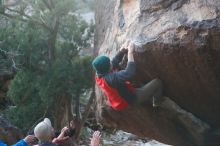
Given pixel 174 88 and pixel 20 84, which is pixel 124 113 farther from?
pixel 20 84

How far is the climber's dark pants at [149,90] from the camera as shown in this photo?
7.01 m

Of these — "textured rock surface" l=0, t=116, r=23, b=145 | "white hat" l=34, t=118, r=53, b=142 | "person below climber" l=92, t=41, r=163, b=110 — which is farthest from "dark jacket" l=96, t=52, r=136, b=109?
"textured rock surface" l=0, t=116, r=23, b=145

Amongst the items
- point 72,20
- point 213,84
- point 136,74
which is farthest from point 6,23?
point 213,84

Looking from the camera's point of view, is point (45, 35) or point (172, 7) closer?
point (172, 7)

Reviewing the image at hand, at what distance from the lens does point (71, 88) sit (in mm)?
11930

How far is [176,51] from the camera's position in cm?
650

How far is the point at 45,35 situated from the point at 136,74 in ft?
18.4

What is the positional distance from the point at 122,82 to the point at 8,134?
17.0 ft

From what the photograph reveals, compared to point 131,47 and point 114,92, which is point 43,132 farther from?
point 131,47

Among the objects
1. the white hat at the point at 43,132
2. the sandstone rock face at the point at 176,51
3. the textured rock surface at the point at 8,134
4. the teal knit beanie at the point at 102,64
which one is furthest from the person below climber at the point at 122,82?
the textured rock surface at the point at 8,134

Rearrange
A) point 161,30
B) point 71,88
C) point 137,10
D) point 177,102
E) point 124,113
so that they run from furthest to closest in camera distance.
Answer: point 71,88, point 124,113, point 177,102, point 137,10, point 161,30

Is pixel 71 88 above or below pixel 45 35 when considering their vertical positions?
below

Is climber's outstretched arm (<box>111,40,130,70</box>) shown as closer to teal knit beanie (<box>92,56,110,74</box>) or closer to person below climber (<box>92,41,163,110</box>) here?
person below climber (<box>92,41,163,110</box>)

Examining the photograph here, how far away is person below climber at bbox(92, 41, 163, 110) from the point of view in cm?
664
